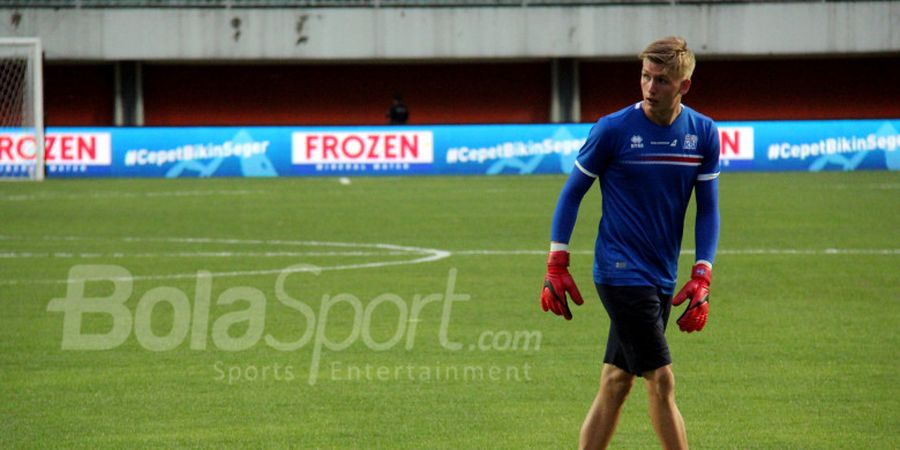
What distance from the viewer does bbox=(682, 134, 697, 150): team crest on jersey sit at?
6.30 metres

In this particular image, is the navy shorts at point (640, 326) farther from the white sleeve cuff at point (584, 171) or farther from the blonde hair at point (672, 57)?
the blonde hair at point (672, 57)

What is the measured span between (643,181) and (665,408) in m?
0.92

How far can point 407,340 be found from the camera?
1108cm

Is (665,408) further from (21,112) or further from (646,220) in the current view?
(21,112)

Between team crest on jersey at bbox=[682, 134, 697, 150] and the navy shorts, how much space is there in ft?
1.94

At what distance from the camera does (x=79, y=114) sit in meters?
47.4

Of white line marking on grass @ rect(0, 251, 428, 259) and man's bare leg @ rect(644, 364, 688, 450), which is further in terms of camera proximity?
white line marking on grass @ rect(0, 251, 428, 259)

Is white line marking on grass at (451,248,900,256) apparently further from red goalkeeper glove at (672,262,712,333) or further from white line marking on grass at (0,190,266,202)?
white line marking on grass at (0,190,266,202)

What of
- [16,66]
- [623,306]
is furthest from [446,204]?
[623,306]

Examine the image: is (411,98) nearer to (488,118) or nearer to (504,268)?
(488,118)

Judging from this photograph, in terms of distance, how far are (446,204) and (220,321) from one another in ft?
43.9

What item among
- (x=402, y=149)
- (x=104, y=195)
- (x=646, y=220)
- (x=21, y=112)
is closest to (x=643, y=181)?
(x=646, y=220)

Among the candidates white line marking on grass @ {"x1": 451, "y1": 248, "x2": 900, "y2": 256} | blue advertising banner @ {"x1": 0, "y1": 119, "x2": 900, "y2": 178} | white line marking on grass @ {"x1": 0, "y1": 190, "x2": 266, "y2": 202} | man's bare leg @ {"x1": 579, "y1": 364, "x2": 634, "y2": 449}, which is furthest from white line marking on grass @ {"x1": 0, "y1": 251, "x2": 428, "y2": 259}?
blue advertising banner @ {"x1": 0, "y1": 119, "x2": 900, "y2": 178}

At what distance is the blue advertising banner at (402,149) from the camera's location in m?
33.9
